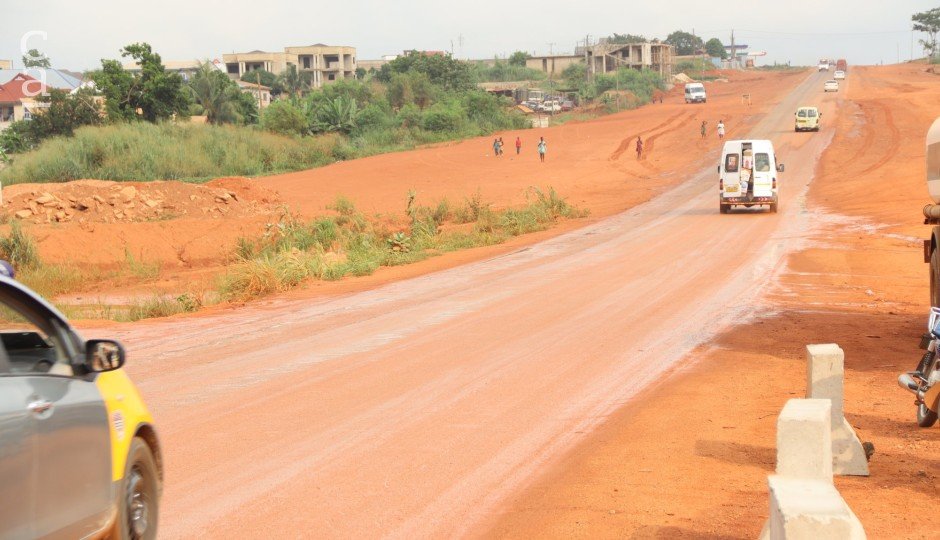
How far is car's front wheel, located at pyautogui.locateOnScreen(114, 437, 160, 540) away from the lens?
5387mm

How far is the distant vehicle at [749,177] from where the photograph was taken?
35156mm

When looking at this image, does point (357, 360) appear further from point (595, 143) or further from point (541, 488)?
point (595, 143)

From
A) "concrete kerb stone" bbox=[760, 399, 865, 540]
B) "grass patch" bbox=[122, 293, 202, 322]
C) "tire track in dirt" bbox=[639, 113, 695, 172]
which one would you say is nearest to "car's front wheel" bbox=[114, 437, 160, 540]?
"concrete kerb stone" bbox=[760, 399, 865, 540]

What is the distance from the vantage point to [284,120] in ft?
249

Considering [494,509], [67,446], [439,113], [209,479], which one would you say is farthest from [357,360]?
[439,113]

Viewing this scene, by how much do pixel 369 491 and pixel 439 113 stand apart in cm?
7888

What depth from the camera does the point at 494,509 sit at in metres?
7.12

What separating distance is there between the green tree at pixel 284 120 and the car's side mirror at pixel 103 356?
7170 cm

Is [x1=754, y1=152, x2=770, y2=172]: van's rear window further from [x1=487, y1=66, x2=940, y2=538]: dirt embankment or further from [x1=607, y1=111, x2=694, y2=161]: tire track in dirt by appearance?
[x1=607, y1=111, x2=694, y2=161]: tire track in dirt

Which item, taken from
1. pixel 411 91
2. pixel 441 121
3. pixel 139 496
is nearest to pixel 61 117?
pixel 441 121

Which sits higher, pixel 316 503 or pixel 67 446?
pixel 67 446

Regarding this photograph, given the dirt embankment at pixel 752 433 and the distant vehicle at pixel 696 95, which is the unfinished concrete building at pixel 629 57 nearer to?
the distant vehicle at pixel 696 95

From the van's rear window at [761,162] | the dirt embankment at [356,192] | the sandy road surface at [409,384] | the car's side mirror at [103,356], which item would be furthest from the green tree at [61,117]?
the car's side mirror at [103,356]

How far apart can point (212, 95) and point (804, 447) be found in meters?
77.9
